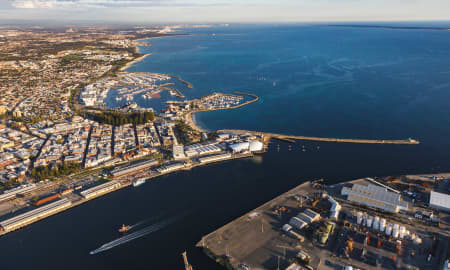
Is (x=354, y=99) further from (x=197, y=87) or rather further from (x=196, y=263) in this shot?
(x=196, y=263)

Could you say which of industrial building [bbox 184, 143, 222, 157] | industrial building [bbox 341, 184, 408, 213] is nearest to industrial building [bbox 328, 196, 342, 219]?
industrial building [bbox 341, 184, 408, 213]

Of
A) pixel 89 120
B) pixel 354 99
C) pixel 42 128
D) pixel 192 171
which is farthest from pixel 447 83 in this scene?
pixel 42 128

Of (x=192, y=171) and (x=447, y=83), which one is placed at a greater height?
(x=447, y=83)

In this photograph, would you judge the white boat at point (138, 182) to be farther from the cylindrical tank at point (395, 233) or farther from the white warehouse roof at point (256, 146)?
the cylindrical tank at point (395, 233)

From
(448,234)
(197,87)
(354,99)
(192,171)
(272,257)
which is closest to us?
(272,257)

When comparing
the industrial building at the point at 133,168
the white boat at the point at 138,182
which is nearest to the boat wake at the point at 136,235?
the white boat at the point at 138,182

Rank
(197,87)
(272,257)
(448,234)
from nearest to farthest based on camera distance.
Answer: (272,257) → (448,234) → (197,87)

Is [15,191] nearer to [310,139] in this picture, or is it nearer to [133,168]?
[133,168]
